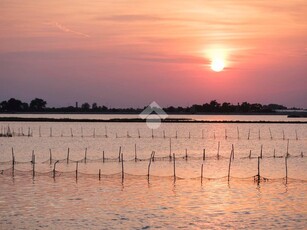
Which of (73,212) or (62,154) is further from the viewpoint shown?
(62,154)

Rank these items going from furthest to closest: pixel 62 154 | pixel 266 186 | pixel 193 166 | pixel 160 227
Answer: pixel 62 154, pixel 193 166, pixel 266 186, pixel 160 227

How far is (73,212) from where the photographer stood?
32.7m

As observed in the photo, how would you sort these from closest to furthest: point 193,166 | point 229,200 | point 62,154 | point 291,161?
point 229,200 < point 193,166 < point 291,161 < point 62,154

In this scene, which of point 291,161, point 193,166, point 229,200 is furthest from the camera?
point 291,161

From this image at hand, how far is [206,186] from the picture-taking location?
143 ft

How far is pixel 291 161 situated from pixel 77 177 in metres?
29.8

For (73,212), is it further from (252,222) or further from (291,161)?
(291,161)

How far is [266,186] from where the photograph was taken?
43.6 metres

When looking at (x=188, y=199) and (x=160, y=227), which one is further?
(x=188, y=199)

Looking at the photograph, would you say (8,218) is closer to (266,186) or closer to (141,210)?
(141,210)

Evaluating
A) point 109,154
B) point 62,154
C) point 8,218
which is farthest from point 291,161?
point 8,218

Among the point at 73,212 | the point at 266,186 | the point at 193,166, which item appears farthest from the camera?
the point at 193,166

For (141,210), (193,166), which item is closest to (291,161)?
(193,166)

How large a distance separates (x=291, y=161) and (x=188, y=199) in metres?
32.7
